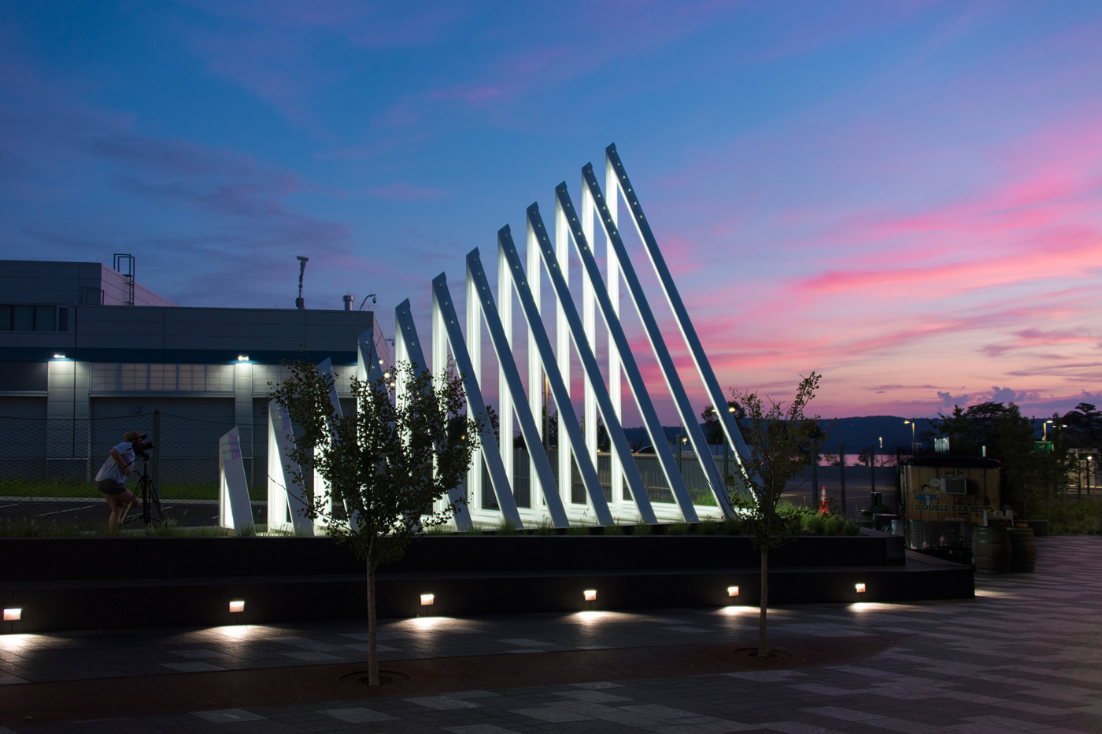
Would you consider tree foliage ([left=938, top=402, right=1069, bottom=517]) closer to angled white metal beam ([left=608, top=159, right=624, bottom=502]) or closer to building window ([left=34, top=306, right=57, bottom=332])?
angled white metal beam ([left=608, top=159, right=624, bottom=502])

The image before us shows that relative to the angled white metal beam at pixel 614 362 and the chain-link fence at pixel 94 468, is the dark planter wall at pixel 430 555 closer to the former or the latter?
the chain-link fence at pixel 94 468

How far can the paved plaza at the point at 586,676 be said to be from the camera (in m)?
7.05

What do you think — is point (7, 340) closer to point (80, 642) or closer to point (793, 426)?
point (80, 642)

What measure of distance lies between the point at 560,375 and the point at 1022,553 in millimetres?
11321

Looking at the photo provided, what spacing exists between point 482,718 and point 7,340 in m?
38.5

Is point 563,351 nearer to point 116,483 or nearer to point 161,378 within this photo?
point 116,483

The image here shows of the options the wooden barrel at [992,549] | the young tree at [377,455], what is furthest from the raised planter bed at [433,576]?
the wooden barrel at [992,549]

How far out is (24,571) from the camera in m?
11.3

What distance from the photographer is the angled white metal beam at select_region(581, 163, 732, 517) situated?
1636 cm

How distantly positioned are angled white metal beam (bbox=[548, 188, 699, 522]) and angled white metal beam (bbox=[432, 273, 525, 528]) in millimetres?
2424

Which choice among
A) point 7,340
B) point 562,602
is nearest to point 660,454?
point 562,602

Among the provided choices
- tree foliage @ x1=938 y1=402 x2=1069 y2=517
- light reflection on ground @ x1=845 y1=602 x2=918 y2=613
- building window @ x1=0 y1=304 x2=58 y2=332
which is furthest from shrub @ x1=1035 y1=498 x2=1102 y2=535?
building window @ x1=0 y1=304 x2=58 y2=332

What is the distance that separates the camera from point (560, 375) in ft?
55.1

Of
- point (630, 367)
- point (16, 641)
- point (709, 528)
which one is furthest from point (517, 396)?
point (16, 641)
